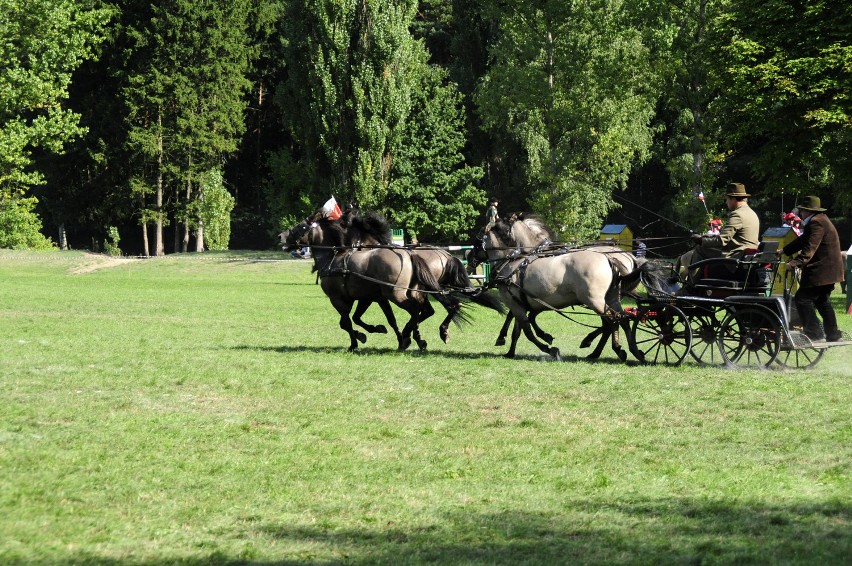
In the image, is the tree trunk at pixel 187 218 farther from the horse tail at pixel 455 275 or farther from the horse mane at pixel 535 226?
the horse mane at pixel 535 226

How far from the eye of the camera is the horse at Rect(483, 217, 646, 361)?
15695 millimetres

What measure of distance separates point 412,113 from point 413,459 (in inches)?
2017

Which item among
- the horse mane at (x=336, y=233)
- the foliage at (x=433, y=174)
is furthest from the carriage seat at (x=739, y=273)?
the foliage at (x=433, y=174)

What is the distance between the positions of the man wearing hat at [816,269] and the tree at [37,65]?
46.7m

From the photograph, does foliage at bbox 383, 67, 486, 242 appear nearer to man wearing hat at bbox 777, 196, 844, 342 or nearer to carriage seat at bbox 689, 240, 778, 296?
carriage seat at bbox 689, 240, 778, 296

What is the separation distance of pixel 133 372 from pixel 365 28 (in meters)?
40.9

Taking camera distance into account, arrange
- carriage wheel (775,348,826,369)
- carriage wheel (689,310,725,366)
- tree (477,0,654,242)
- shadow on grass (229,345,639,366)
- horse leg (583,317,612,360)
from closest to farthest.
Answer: carriage wheel (775,348,826,369) → carriage wheel (689,310,725,366) → horse leg (583,317,612,360) → shadow on grass (229,345,639,366) → tree (477,0,654,242)

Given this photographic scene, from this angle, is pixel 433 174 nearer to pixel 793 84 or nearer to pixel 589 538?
pixel 793 84

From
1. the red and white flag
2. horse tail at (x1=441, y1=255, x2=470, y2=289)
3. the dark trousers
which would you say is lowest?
the dark trousers

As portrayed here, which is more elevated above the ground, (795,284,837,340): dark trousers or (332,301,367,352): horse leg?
(795,284,837,340): dark trousers

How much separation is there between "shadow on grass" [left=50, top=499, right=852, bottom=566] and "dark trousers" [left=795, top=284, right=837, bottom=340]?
24.5 feet

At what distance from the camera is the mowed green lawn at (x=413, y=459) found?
22.7 feet

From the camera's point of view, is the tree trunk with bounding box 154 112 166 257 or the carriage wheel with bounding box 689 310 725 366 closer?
the carriage wheel with bounding box 689 310 725 366

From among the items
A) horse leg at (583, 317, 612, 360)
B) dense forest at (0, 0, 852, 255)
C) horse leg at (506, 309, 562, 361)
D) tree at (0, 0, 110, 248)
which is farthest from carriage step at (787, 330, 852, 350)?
tree at (0, 0, 110, 248)
